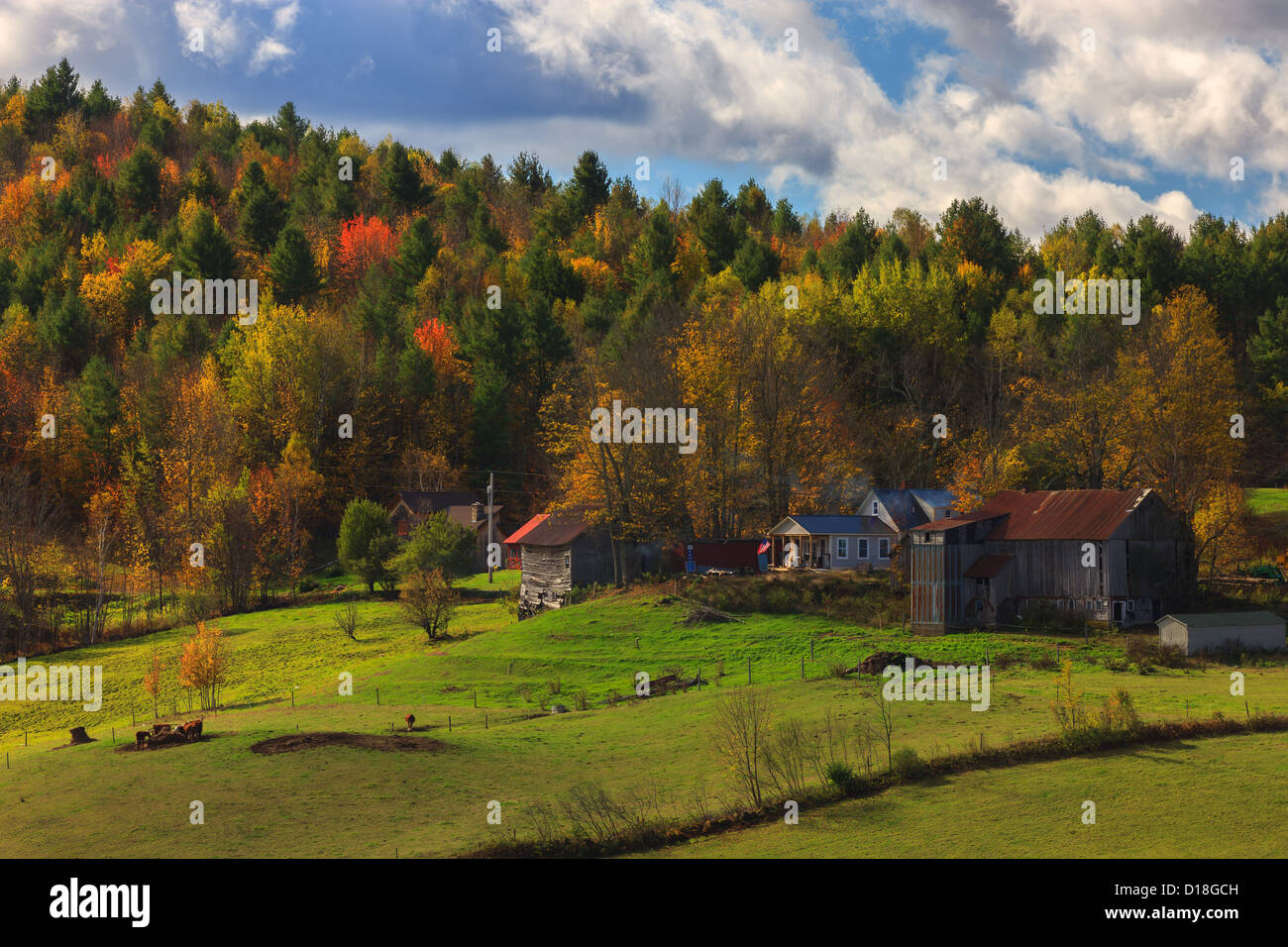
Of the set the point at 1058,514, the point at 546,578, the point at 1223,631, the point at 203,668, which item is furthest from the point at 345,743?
the point at 1058,514

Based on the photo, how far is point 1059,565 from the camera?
57531 mm

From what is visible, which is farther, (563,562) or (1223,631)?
(563,562)

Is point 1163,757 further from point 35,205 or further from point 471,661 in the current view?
point 35,205

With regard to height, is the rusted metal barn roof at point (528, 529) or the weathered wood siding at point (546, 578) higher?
the rusted metal barn roof at point (528, 529)

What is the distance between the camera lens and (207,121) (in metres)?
176

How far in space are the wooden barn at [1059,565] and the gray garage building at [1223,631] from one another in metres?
4.89

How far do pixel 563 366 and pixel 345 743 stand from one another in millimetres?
53134

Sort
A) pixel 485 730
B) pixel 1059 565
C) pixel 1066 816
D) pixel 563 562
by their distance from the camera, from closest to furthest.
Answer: pixel 1066 816
pixel 485 730
pixel 1059 565
pixel 563 562


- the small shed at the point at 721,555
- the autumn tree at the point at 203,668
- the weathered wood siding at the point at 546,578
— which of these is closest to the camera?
the autumn tree at the point at 203,668

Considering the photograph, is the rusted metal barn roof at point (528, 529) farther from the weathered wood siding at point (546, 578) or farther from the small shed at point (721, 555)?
the small shed at point (721, 555)

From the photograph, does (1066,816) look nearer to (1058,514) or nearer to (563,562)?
(1058,514)

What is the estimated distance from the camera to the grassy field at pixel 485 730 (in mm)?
28906

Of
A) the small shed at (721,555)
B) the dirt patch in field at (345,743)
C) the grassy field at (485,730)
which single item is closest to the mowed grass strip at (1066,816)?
the grassy field at (485,730)
